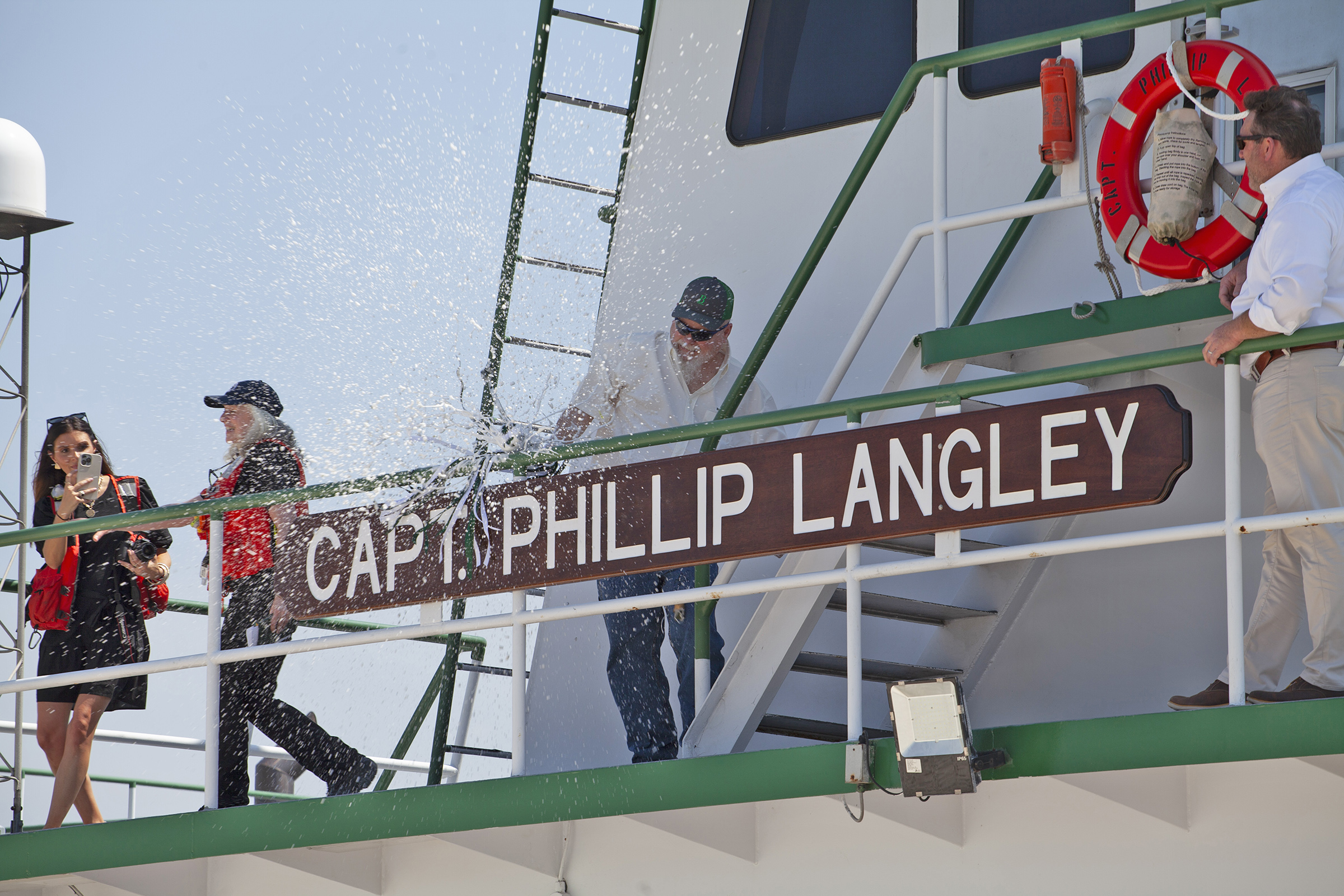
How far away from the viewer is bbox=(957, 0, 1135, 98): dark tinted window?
7.07 metres

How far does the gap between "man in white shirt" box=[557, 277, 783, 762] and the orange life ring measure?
1.52 meters

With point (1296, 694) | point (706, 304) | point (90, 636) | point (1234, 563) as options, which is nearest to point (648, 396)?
point (706, 304)

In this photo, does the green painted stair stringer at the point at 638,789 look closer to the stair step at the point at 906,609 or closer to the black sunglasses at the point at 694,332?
the stair step at the point at 906,609

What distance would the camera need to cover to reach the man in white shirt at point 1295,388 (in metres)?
4.56

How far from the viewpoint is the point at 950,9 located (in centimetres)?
749

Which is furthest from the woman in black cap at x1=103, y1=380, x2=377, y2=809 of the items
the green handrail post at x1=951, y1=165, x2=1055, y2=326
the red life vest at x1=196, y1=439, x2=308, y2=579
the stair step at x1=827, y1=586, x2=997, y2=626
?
the green handrail post at x1=951, y1=165, x2=1055, y2=326

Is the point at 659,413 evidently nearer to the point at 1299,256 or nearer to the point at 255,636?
the point at 255,636

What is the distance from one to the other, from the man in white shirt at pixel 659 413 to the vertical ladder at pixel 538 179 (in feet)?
5.99

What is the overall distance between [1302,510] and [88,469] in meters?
4.60

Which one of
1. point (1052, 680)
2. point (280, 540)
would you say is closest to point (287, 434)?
point (280, 540)

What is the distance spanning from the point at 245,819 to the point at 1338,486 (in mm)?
3806

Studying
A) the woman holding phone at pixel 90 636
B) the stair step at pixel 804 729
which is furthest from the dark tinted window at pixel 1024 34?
the woman holding phone at pixel 90 636

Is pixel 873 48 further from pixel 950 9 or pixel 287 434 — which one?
pixel 287 434

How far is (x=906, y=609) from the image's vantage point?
6434mm
